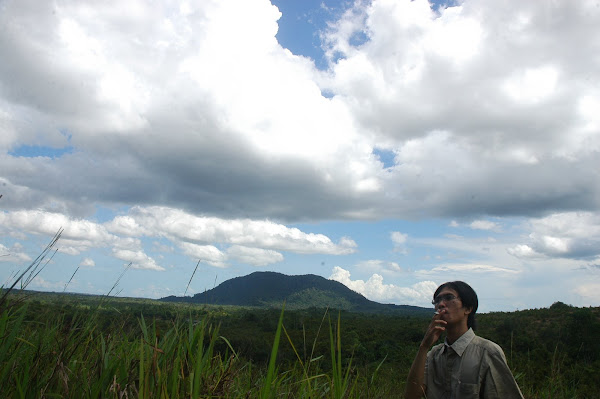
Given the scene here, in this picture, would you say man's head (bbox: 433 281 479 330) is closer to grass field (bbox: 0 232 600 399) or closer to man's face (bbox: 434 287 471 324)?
man's face (bbox: 434 287 471 324)

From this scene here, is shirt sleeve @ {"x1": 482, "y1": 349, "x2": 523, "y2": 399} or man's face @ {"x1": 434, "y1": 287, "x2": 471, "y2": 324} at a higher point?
man's face @ {"x1": 434, "y1": 287, "x2": 471, "y2": 324}

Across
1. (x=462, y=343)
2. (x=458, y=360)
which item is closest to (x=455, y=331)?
(x=462, y=343)

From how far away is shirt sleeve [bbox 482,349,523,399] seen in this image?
328 cm

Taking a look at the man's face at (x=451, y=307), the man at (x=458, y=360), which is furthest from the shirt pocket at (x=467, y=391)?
the man's face at (x=451, y=307)

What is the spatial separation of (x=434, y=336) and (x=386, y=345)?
1465 inches

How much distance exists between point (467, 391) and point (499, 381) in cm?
27

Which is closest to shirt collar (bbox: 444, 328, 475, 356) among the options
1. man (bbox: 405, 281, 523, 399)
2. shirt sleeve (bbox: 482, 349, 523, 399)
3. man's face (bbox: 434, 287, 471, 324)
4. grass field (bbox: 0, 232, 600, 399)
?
man (bbox: 405, 281, 523, 399)

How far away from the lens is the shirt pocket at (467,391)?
11.1ft

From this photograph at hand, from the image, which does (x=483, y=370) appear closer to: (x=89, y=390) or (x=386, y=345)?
(x=89, y=390)

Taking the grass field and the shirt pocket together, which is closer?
the grass field

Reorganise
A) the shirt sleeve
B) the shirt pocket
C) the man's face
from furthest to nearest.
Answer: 1. the man's face
2. the shirt pocket
3. the shirt sleeve

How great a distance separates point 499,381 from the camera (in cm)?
331

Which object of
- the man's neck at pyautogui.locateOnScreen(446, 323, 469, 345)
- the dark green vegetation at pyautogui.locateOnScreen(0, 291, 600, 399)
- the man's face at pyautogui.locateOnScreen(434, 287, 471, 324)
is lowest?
the dark green vegetation at pyautogui.locateOnScreen(0, 291, 600, 399)

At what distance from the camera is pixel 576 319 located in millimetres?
32531
